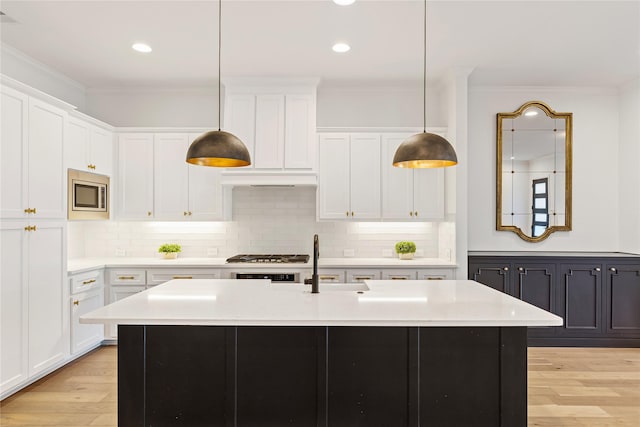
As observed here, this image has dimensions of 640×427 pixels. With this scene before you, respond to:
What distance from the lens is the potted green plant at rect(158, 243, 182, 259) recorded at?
4.68 metres

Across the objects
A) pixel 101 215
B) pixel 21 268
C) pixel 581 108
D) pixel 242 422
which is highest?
pixel 581 108

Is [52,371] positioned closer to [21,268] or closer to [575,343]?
[21,268]

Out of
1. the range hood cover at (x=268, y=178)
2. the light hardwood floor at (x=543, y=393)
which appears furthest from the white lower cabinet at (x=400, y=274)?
the light hardwood floor at (x=543, y=393)

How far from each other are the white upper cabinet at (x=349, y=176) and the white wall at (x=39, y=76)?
9.25ft

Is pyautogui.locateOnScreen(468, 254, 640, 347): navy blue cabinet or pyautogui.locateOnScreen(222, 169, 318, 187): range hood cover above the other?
pyautogui.locateOnScreen(222, 169, 318, 187): range hood cover

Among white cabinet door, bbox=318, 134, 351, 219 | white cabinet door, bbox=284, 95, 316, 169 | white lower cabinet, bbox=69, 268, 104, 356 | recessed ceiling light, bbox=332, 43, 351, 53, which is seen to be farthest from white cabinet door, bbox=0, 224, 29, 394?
recessed ceiling light, bbox=332, 43, 351, 53

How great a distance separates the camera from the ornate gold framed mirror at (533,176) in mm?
4816

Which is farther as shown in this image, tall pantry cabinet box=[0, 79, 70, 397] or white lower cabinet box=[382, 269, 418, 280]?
white lower cabinet box=[382, 269, 418, 280]

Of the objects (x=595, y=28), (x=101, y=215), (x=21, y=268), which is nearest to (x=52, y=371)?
(x=21, y=268)

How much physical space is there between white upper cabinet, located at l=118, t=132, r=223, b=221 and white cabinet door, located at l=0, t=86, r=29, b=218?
1513 mm

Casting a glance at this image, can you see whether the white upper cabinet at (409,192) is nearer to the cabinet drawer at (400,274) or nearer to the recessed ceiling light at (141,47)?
the cabinet drawer at (400,274)

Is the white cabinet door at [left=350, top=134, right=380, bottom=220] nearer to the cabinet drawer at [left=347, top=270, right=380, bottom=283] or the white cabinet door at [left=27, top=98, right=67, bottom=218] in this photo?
the cabinet drawer at [left=347, top=270, right=380, bottom=283]

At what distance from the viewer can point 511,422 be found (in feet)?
7.04

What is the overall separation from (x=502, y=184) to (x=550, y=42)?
1.63m
